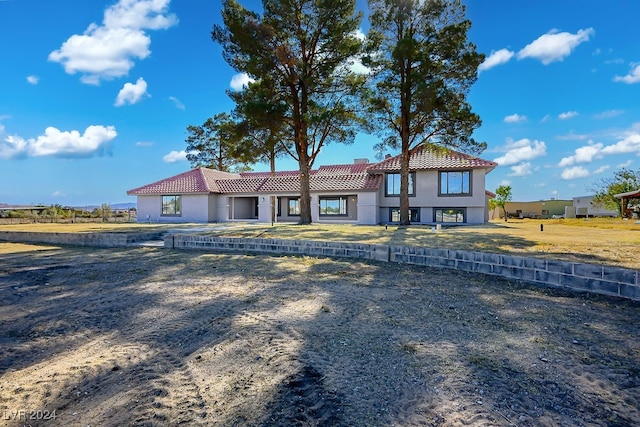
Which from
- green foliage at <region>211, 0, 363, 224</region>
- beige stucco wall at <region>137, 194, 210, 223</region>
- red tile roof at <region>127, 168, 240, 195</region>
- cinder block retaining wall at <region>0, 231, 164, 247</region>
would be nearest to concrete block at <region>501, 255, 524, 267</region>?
cinder block retaining wall at <region>0, 231, 164, 247</region>

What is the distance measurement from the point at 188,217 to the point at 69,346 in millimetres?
26491

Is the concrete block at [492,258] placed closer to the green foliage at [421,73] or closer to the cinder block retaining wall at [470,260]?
the cinder block retaining wall at [470,260]

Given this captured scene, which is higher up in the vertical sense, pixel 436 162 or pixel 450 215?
pixel 436 162

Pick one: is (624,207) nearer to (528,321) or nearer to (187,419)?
(528,321)

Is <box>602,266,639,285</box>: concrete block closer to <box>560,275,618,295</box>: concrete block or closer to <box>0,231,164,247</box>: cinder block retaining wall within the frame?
<box>560,275,618,295</box>: concrete block

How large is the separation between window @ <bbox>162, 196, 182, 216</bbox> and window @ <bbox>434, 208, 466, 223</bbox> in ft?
68.3

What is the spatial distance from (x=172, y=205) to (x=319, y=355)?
29232mm

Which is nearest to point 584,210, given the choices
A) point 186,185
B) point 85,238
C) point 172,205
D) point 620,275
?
point 186,185

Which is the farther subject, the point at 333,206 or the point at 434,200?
the point at 333,206

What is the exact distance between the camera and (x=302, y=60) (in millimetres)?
20500

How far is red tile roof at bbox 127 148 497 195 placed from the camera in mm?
24744

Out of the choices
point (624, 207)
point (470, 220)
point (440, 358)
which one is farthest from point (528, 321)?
point (624, 207)

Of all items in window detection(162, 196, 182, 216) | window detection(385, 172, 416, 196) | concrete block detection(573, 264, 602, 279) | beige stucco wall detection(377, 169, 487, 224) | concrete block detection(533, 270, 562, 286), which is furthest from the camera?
window detection(162, 196, 182, 216)

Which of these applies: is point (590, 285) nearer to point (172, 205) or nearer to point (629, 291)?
point (629, 291)
